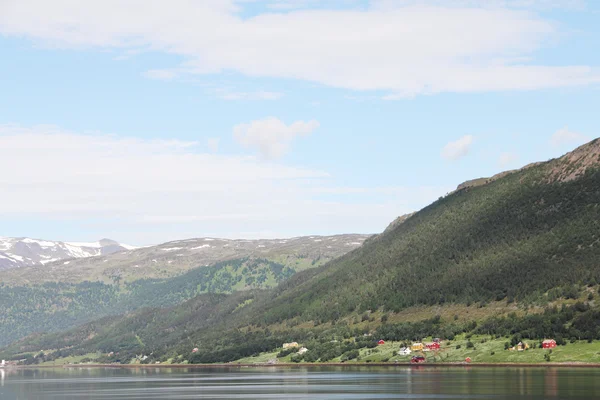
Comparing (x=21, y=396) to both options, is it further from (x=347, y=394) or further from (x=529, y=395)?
(x=529, y=395)

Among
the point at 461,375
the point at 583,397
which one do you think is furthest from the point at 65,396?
the point at 583,397

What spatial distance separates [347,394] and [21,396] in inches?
3165

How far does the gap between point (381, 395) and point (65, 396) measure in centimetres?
7356

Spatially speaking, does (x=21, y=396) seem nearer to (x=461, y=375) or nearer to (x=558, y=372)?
(x=461, y=375)

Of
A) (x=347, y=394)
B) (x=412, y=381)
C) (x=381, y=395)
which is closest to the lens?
(x=381, y=395)

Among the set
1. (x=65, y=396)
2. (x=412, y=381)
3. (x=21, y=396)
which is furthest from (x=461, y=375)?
(x=21, y=396)

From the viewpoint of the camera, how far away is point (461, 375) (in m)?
187

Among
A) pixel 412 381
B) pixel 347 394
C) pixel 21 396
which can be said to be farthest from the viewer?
pixel 21 396

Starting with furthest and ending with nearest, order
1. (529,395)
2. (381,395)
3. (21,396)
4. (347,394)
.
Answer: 1. (21,396)
2. (347,394)
3. (381,395)
4. (529,395)

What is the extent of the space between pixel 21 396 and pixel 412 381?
84561 millimetres

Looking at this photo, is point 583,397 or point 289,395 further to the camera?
point 289,395

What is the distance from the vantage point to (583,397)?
11775cm

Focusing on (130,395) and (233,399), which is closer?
(233,399)

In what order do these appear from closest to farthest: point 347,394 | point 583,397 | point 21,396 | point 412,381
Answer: point 583,397
point 347,394
point 412,381
point 21,396
